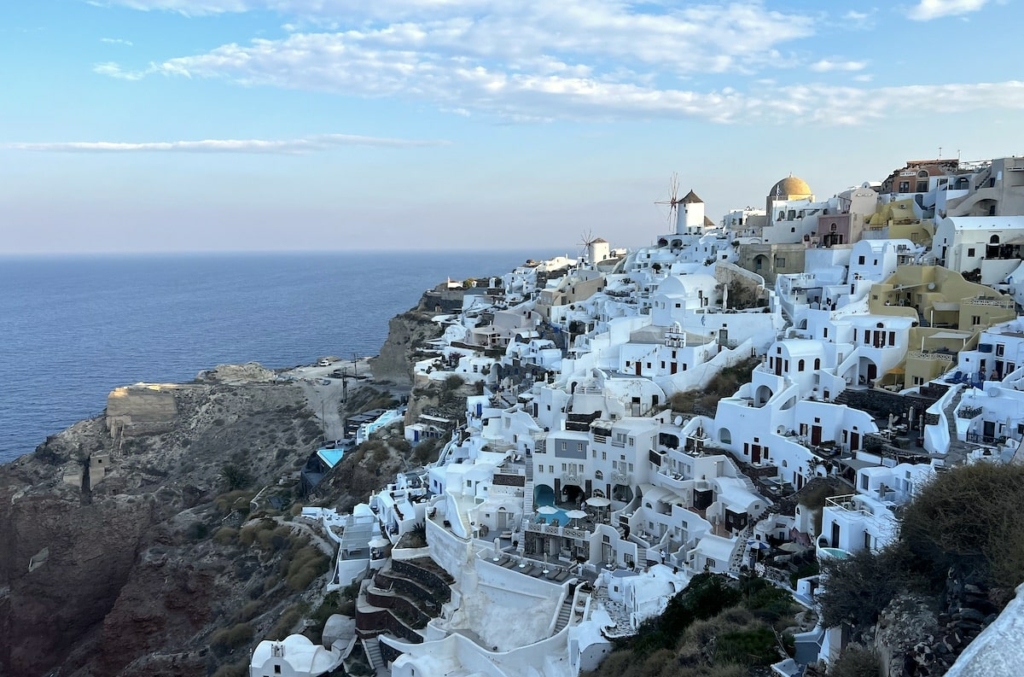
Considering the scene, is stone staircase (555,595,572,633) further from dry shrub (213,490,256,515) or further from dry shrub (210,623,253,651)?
dry shrub (213,490,256,515)

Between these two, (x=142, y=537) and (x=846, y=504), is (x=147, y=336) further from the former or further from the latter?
(x=846, y=504)

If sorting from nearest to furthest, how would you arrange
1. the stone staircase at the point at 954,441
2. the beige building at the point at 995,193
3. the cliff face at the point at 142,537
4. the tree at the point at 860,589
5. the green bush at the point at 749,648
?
the tree at the point at 860,589, the green bush at the point at 749,648, the stone staircase at the point at 954,441, the beige building at the point at 995,193, the cliff face at the point at 142,537

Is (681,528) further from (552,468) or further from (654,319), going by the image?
(654,319)

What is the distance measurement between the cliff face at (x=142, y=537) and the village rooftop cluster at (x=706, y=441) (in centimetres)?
643

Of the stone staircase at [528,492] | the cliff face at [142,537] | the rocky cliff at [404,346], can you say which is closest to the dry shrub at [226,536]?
the cliff face at [142,537]

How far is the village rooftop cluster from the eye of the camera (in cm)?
1991

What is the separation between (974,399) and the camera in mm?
20844

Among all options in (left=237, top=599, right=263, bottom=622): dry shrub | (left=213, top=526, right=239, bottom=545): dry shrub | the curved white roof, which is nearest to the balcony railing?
the curved white roof

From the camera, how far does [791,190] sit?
4750 centimetres

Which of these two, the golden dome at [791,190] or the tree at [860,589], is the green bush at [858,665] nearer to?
the tree at [860,589]

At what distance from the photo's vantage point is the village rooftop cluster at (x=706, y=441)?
1991 cm

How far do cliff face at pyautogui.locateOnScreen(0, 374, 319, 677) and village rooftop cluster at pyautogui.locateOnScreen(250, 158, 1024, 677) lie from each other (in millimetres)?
6430

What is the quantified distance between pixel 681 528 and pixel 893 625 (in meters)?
12.6

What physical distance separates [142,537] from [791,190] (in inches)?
1781
